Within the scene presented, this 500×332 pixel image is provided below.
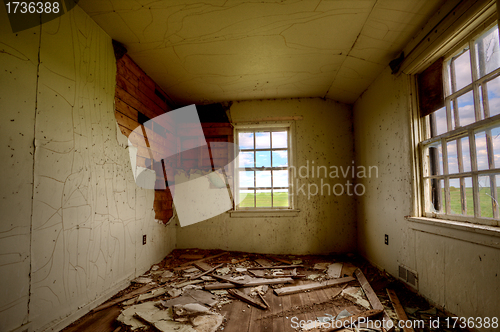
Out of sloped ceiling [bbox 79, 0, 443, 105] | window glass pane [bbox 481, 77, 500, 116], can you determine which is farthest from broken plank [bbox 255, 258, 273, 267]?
window glass pane [bbox 481, 77, 500, 116]

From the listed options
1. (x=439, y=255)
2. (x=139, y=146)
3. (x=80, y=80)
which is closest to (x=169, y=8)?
(x=80, y=80)

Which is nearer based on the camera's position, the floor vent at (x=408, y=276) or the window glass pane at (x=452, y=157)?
the window glass pane at (x=452, y=157)

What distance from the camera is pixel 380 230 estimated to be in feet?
9.56

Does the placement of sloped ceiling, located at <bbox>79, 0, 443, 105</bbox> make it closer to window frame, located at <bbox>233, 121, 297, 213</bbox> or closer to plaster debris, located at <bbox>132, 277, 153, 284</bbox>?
window frame, located at <bbox>233, 121, 297, 213</bbox>

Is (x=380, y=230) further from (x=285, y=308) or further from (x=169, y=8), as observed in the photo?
(x=169, y=8)

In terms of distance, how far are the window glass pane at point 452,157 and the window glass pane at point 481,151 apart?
0.65 ft

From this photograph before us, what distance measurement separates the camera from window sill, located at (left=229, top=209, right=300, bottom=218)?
12.2 feet

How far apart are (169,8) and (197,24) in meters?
0.28

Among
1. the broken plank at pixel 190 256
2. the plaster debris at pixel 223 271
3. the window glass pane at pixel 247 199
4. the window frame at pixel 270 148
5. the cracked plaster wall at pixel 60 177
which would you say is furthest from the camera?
the window glass pane at pixel 247 199

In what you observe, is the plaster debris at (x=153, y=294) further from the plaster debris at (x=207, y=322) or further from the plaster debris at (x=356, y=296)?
the plaster debris at (x=356, y=296)

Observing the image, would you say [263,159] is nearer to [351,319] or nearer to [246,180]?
[246,180]

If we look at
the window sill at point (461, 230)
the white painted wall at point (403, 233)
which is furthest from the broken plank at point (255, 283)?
the window sill at point (461, 230)

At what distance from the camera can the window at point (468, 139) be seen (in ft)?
5.19

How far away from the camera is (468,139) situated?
1.77 meters
